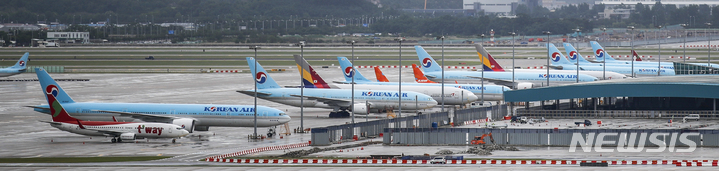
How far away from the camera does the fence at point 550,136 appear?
55312 mm

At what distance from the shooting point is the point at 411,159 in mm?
50750

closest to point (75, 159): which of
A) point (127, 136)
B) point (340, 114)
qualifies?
point (127, 136)

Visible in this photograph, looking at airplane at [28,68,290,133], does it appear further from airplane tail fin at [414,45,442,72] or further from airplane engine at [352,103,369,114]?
airplane tail fin at [414,45,442,72]

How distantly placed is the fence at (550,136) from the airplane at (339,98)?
20855 mm

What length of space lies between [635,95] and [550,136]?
1802cm

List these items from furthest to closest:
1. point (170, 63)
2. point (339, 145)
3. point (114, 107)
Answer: point (170, 63)
point (114, 107)
point (339, 145)

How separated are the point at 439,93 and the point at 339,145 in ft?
95.2

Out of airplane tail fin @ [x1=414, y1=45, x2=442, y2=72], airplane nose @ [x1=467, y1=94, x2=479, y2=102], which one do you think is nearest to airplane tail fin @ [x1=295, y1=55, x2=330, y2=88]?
airplane nose @ [x1=467, y1=94, x2=479, y2=102]

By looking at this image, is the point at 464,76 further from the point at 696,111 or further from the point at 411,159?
the point at 411,159

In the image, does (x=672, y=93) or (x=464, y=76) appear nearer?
(x=672, y=93)

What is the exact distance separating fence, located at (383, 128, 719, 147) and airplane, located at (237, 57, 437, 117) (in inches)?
821

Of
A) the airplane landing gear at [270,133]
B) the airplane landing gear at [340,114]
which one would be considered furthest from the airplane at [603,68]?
the airplane landing gear at [270,133]

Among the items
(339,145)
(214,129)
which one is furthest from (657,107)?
(214,129)

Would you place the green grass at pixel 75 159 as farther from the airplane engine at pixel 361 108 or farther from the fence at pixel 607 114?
the fence at pixel 607 114
